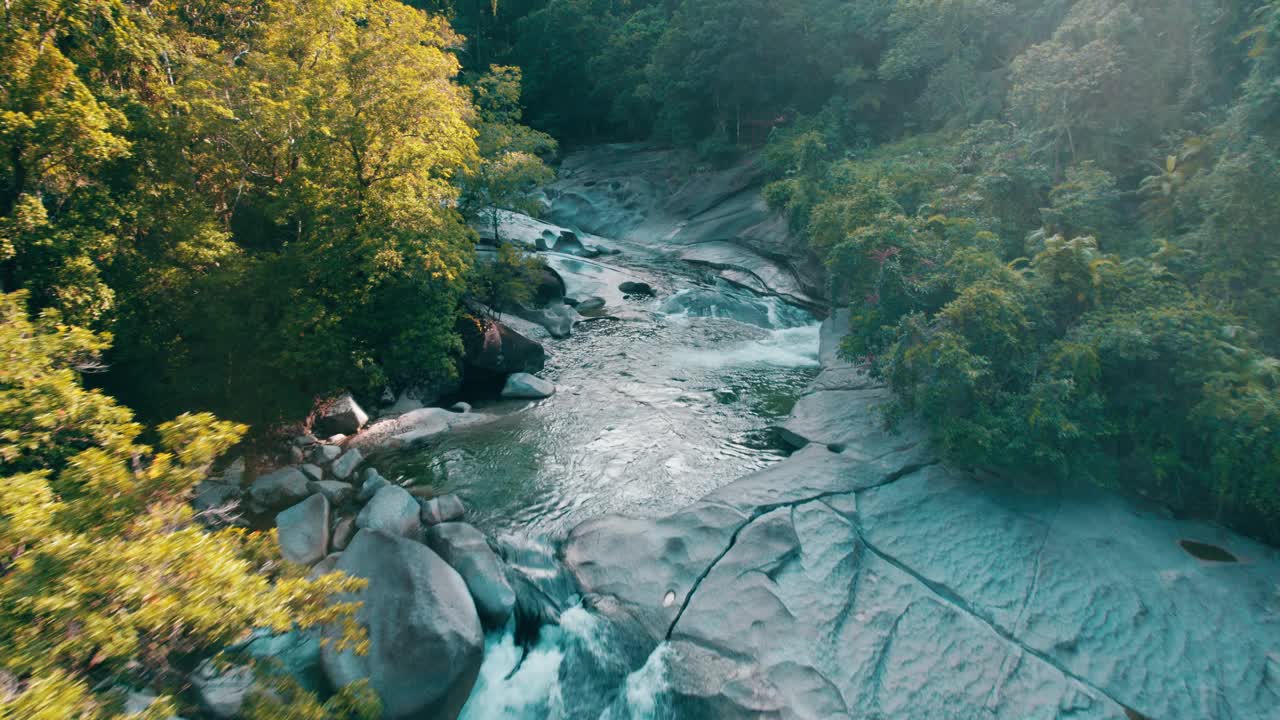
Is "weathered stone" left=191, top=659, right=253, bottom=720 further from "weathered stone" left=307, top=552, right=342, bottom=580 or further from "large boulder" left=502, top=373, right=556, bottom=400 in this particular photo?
"large boulder" left=502, top=373, right=556, bottom=400

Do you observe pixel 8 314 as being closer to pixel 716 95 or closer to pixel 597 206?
pixel 597 206

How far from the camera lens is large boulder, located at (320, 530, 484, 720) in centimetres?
684

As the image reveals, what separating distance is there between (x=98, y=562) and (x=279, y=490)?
645cm

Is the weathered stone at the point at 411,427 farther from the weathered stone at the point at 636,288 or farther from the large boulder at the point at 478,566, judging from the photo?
the weathered stone at the point at 636,288

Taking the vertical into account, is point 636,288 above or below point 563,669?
above

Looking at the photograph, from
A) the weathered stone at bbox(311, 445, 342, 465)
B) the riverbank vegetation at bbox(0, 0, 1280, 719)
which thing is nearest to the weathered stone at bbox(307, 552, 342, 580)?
the riverbank vegetation at bbox(0, 0, 1280, 719)

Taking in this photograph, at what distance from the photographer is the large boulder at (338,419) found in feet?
42.0

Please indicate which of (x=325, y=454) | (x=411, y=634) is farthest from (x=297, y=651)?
(x=325, y=454)

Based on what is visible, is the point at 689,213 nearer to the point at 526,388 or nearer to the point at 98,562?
the point at 526,388

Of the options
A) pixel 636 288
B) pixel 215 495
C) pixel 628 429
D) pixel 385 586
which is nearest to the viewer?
pixel 385 586

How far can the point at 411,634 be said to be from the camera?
7.16 m

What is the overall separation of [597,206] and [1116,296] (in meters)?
31.0

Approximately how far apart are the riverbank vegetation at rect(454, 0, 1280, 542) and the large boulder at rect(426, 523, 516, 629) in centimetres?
722

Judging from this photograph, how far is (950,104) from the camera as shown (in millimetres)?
26047
